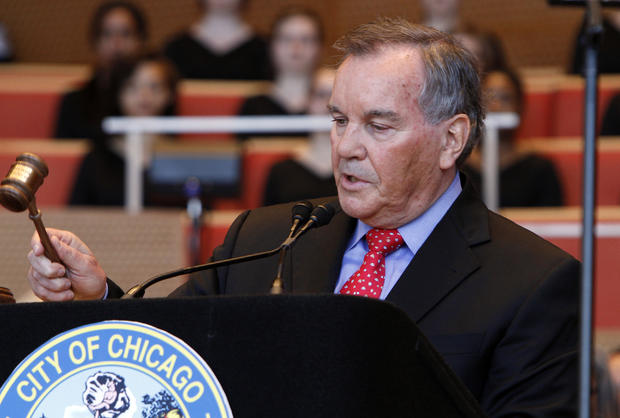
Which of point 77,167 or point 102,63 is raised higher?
point 102,63

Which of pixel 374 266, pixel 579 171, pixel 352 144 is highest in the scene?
pixel 352 144

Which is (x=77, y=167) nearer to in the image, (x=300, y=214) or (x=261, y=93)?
(x=261, y=93)

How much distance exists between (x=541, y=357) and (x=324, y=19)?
5.05 metres

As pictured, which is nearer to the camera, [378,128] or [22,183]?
[22,183]

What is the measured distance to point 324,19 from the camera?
6.53m

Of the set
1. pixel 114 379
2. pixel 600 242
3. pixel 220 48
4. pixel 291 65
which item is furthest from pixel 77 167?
pixel 114 379

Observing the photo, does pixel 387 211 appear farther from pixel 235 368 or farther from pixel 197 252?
pixel 197 252

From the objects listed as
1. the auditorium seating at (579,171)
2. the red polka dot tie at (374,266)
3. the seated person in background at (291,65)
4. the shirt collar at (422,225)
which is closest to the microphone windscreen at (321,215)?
the red polka dot tie at (374,266)

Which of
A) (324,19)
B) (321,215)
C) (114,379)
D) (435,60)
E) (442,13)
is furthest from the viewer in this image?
(324,19)

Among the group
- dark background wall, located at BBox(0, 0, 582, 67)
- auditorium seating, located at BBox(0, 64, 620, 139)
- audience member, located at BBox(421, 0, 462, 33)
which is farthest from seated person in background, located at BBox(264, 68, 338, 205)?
dark background wall, located at BBox(0, 0, 582, 67)

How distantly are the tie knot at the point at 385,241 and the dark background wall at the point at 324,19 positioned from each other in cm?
444

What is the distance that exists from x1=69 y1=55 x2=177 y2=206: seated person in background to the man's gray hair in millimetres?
2287

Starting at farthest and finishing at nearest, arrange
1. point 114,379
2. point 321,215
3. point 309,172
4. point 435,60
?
point 309,172 → point 435,60 → point 321,215 → point 114,379

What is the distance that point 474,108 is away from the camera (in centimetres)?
200
